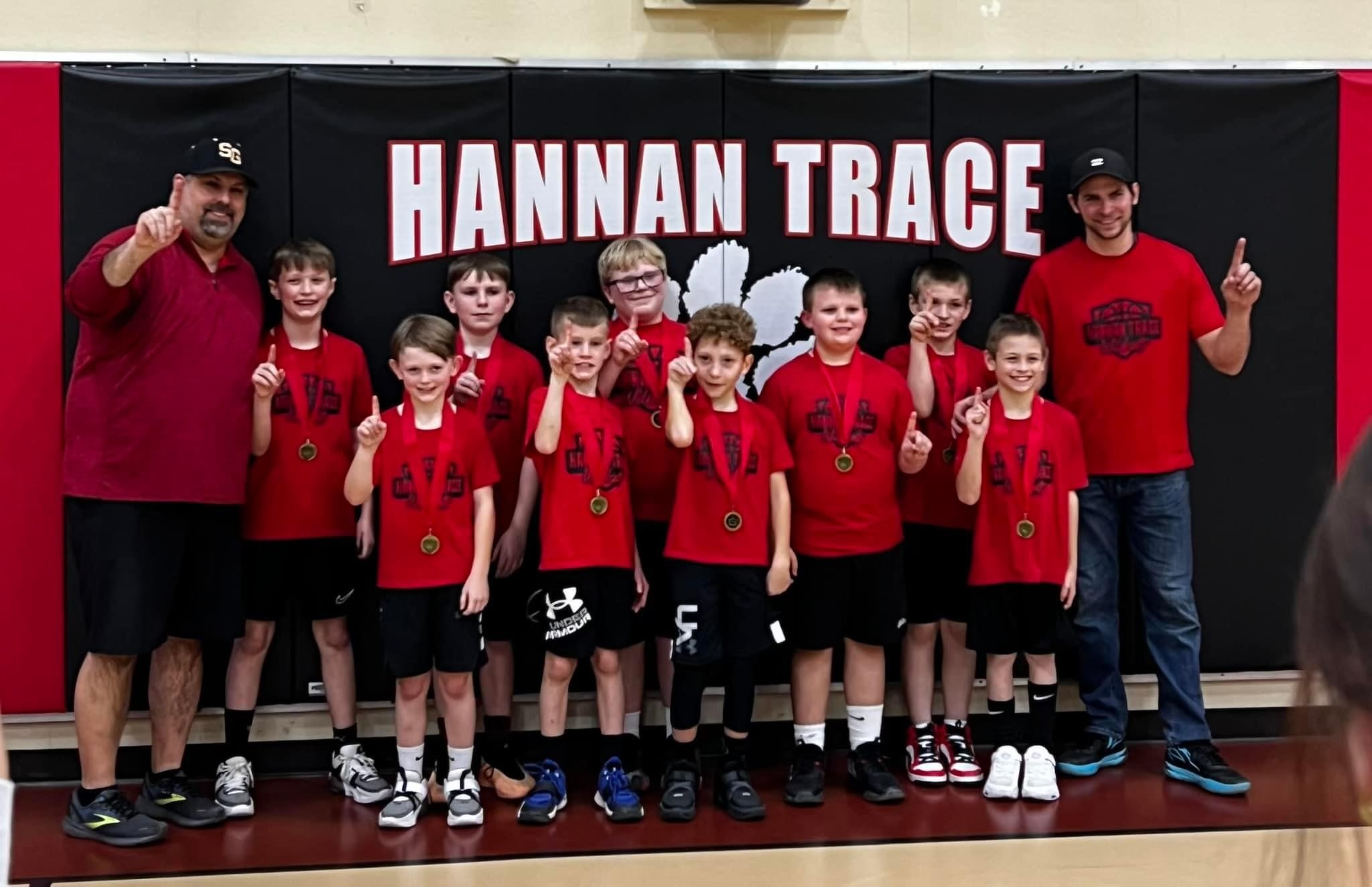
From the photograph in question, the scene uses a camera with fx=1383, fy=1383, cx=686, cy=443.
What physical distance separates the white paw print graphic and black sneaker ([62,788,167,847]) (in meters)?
2.58

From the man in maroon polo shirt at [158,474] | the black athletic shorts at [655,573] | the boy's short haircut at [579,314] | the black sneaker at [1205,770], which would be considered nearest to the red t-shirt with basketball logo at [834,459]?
the black athletic shorts at [655,573]

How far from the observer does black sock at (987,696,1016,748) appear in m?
5.00

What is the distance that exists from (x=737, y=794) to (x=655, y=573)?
86 centimetres

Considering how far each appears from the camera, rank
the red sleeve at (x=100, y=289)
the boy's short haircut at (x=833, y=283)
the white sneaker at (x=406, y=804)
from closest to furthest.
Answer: the red sleeve at (x=100, y=289), the white sneaker at (x=406, y=804), the boy's short haircut at (x=833, y=283)

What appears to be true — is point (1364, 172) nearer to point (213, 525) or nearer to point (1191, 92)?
point (1191, 92)

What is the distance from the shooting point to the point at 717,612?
4.72 m

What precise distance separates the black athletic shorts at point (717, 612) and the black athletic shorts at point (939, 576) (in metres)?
0.70

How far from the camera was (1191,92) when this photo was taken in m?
5.46

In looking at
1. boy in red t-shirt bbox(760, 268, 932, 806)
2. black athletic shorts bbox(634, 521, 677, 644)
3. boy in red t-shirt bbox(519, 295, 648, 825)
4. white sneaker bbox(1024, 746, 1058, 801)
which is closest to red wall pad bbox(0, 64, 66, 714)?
boy in red t-shirt bbox(519, 295, 648, 825)

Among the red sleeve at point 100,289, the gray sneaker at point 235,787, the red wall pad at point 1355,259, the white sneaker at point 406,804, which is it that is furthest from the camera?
the red wall pad at point 1355,259

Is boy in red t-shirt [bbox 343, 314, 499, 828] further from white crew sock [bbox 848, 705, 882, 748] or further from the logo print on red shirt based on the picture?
the logo print on red shirt

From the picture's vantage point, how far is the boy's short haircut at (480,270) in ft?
16.5

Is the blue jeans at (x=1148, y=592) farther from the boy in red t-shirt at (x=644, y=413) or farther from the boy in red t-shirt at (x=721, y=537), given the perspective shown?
the boy in red t-shirt at (x=644, y=413)

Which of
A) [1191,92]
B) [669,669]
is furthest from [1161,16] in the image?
[669,669]
